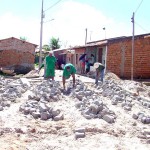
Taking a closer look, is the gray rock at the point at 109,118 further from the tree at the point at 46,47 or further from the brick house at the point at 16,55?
the tree at the point at 46,47

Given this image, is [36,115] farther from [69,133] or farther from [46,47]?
[46,47]

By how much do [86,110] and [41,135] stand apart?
5.70ft

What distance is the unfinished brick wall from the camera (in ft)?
62.7

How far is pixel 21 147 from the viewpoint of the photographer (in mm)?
5801

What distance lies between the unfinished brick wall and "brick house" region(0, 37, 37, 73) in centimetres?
922

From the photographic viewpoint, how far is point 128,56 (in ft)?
62.7

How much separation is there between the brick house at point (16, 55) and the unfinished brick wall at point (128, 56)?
922 cm

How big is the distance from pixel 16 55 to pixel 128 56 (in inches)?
402

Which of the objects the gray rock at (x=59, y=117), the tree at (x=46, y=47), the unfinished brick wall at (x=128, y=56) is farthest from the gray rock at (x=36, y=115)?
the tree at (x=46, y=47)

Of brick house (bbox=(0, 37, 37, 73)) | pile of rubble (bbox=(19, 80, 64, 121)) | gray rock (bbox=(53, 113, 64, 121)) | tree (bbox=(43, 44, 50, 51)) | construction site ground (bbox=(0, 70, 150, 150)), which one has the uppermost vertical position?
tree (bbox=(43, 44, 50, 51))

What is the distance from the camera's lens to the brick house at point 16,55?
25594mm

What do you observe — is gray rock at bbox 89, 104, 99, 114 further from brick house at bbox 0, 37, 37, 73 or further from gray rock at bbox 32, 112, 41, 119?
brick house at bbox 0, 37, 37, 73

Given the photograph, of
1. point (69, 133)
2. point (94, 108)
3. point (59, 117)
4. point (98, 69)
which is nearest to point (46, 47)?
point (98, 69)

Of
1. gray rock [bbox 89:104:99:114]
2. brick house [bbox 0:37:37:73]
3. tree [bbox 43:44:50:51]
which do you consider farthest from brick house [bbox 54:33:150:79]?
tree [bbox 43:44:50:51]
